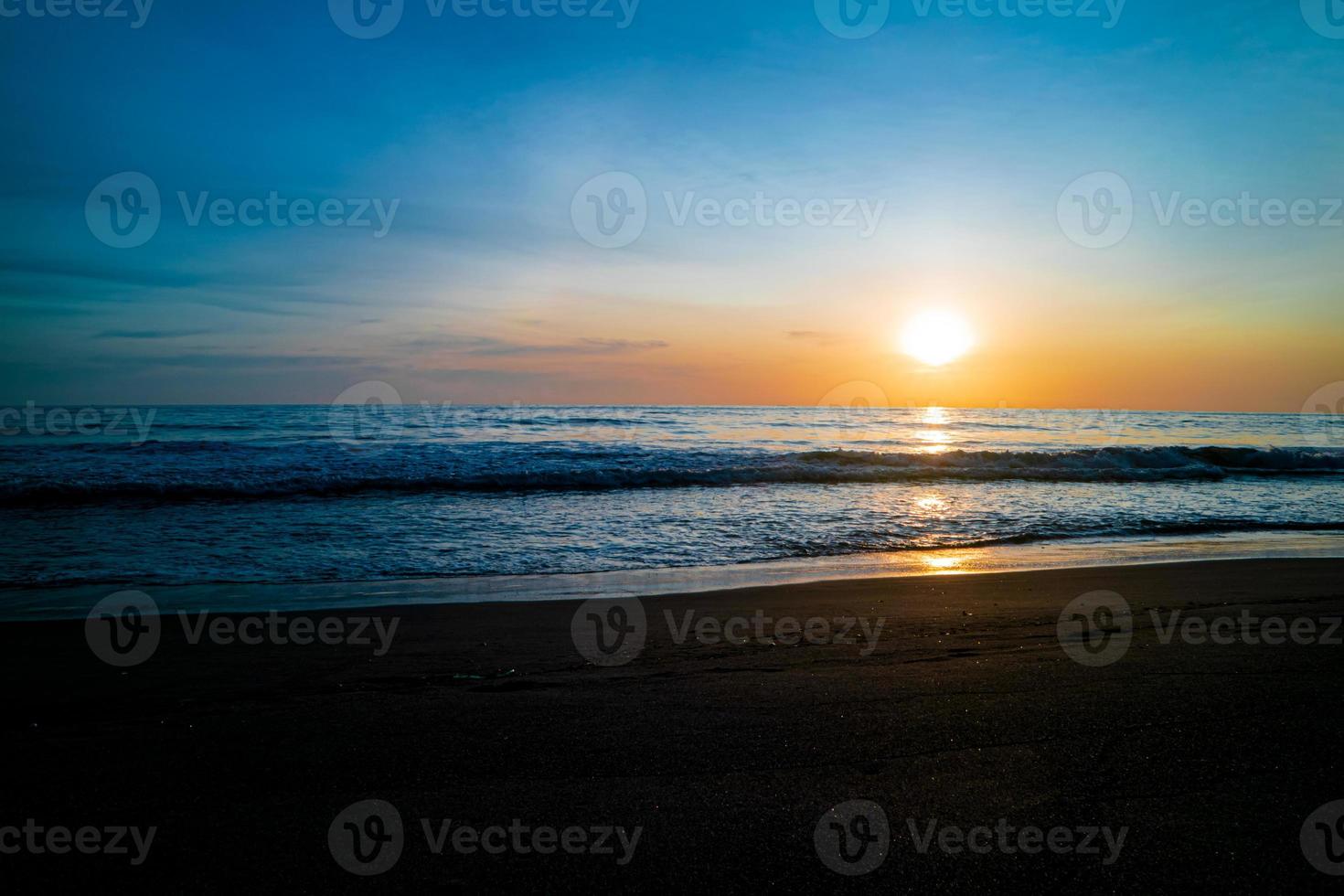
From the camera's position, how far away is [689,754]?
3.23 meters

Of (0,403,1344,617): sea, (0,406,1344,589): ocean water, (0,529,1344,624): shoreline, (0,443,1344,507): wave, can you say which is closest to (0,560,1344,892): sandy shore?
(0,529,1344,624): shoreline

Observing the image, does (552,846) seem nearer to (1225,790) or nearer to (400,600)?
(1225,790)

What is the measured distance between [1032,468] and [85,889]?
81.4ft

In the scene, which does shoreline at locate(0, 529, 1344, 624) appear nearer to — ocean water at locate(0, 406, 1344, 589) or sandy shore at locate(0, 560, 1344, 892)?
ocean water at locate(0, 406, 1344, 589)

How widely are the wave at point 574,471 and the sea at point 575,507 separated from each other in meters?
0.11

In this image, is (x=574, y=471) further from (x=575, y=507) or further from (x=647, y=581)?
(x=647, y=581)

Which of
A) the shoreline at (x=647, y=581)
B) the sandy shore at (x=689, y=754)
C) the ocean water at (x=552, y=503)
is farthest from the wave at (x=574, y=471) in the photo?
the sandy shore at (x=689, y=754)

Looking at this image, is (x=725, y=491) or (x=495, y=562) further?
(x=725, y=491)

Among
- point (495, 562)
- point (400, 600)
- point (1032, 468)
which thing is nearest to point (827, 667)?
point (400, 600)

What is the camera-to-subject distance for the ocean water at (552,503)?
9555 millimetres

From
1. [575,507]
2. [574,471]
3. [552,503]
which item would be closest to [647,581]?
[575,507]

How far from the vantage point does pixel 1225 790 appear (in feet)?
9.35

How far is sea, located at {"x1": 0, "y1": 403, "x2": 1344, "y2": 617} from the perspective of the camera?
927 centimetres

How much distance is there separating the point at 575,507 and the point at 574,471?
574 cm
